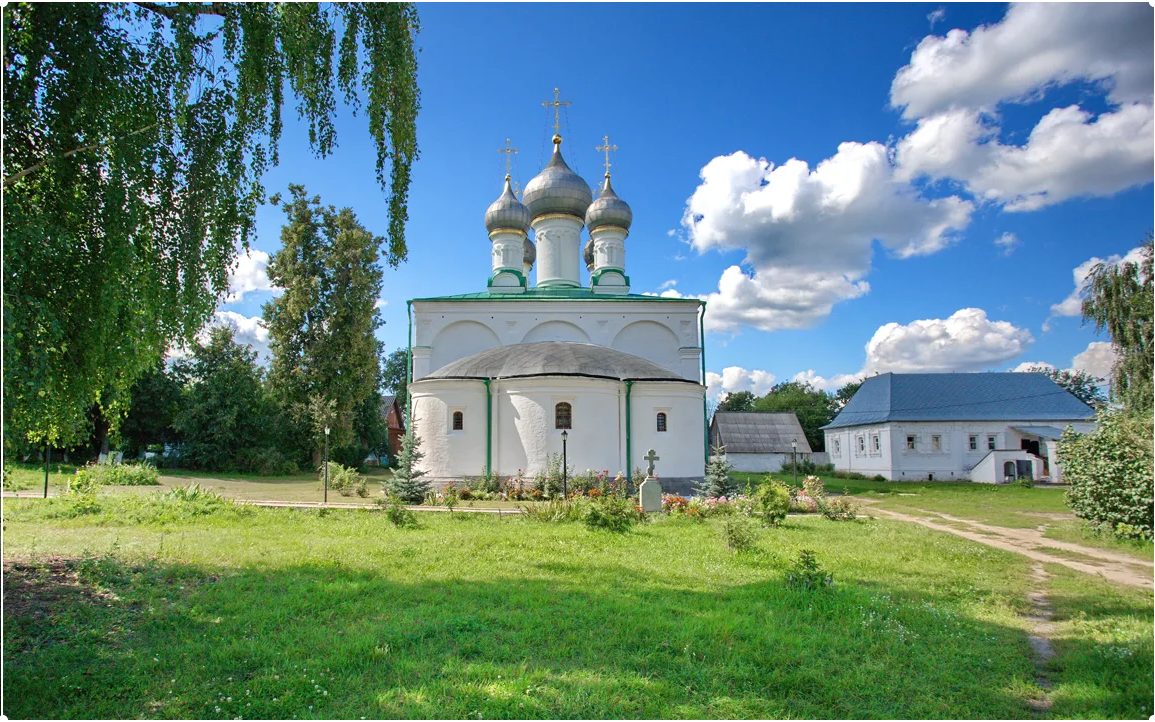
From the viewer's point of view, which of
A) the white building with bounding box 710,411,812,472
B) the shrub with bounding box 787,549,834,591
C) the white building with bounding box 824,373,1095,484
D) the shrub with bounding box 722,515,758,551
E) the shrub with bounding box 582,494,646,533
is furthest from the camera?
the white building with bounding box 710,411,812,472

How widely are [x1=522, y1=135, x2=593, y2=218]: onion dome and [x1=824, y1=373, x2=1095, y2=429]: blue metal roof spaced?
1992cm

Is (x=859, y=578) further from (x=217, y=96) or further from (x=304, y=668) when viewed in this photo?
(x=217, y=96)

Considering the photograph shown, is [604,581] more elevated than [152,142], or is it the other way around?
[152,142]

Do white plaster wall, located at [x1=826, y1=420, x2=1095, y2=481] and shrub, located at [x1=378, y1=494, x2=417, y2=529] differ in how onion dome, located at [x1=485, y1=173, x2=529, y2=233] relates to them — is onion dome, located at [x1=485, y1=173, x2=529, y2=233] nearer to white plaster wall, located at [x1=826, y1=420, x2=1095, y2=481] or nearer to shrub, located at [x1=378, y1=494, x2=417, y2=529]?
shrub, located at [x1=378, y1=494, x2=417, y2=529]

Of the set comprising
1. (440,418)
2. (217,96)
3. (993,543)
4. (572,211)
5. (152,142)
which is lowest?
(993,543)

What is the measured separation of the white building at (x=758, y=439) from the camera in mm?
39969

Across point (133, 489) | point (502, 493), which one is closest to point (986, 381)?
point (502, 493)

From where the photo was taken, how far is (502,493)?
18688 millimetres

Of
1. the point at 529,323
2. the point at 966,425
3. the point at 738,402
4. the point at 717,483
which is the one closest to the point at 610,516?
the point at 717,483

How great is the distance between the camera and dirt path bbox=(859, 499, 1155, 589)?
878 cm

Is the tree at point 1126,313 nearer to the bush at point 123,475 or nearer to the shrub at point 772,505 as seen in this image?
the shrub at point 772,505

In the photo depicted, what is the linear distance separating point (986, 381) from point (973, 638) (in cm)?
3523

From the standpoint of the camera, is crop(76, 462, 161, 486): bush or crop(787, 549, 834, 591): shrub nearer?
crop(787, 549, 834, 591): shrub

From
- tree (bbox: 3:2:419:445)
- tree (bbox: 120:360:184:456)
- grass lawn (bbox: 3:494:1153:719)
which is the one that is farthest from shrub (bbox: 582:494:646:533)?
tree (bbox: 120:360:184:456)
